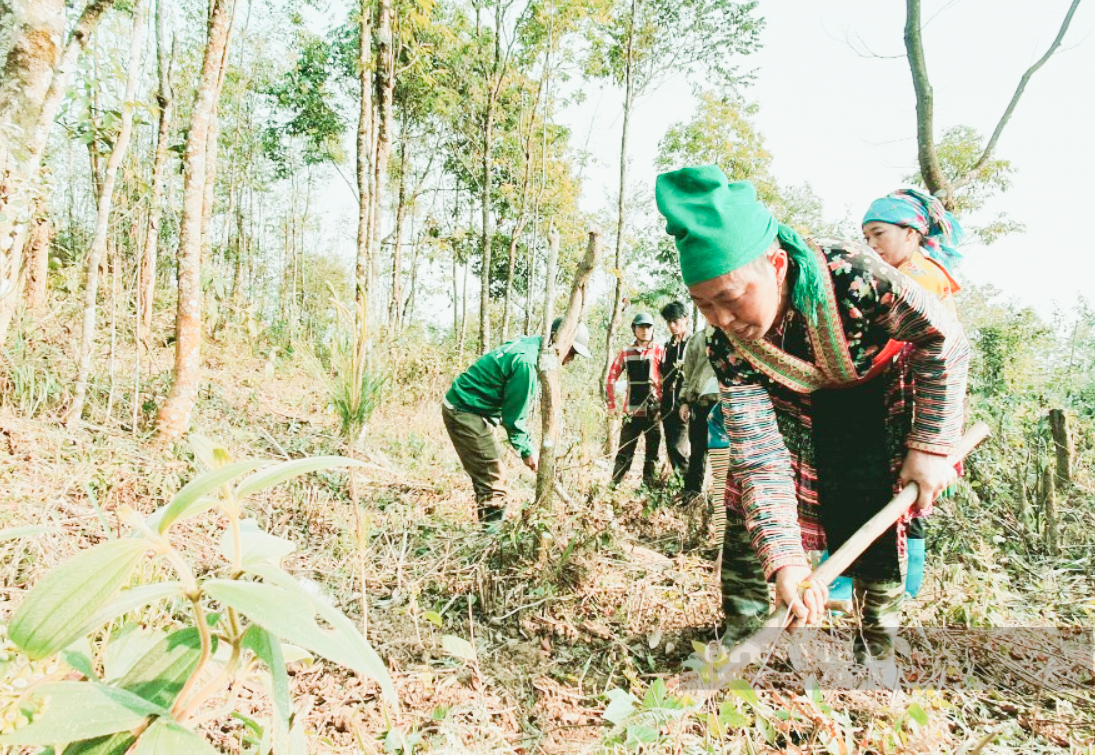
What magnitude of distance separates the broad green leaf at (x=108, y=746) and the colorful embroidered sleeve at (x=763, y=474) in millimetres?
1587

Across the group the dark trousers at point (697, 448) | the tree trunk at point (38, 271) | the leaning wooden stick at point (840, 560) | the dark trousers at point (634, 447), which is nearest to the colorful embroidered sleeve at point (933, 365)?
the leaning wooden stick at point (840, 560)

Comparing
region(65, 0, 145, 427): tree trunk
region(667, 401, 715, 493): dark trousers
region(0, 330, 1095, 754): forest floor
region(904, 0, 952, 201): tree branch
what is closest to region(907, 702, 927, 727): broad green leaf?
region(0, 330, 1095, 754): forest floor

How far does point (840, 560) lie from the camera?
1.64m

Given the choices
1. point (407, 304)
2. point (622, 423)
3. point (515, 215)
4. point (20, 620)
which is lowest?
point (622, 423)

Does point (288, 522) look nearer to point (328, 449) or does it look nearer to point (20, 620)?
point (328, 449)

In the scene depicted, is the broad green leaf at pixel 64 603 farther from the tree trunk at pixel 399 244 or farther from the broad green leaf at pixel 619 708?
the tree trunk at pixel 399 244

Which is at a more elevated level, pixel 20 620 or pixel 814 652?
pixel 20 620

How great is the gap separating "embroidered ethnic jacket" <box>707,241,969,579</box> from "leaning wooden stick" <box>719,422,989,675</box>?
0.10 meters

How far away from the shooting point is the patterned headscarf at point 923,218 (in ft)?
7.79

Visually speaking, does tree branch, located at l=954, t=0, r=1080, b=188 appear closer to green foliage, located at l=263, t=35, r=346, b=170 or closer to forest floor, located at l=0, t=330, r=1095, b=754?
forest floor, located at l=0, t=330, r=1095, b=754

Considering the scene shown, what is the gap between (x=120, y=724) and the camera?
572 millimetres

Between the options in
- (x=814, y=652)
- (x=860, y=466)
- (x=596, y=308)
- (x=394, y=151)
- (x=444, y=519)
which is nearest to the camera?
(x=860, y=466)

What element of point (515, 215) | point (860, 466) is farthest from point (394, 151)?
point (860, 466)

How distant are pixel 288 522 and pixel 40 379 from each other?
2287mm
